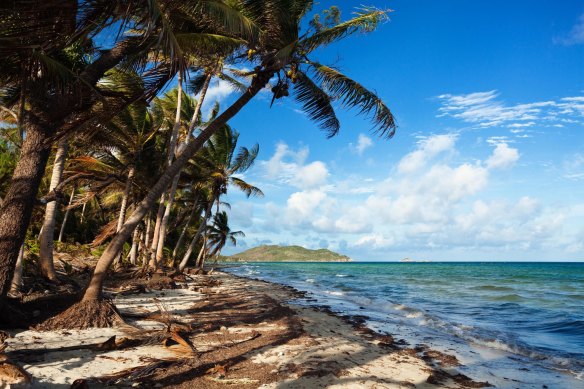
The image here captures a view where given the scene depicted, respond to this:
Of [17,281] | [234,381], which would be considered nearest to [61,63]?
[17,281]

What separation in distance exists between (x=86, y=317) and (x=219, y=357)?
2.78 m

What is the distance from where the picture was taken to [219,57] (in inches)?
372

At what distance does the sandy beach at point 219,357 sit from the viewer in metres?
4.86

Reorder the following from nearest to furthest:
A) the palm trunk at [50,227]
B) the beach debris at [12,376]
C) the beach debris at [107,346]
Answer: the beach debris at [12,376] → the beach debris at [107,346] → the palm trunk at [50,227]

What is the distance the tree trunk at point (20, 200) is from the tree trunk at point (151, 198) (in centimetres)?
154

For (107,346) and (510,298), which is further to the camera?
(510,298)

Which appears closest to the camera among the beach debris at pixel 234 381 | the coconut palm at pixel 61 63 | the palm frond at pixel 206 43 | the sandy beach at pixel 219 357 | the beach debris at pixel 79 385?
the beach debris at pixel 79 385

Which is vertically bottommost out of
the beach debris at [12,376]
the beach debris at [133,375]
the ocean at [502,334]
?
the ocean at [502,334]

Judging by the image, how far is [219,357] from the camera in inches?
235

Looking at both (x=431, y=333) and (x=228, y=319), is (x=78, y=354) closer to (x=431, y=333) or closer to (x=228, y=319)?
(x=228, y=319)

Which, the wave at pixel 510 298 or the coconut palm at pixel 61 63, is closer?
the coconut palm at pixel 61 63

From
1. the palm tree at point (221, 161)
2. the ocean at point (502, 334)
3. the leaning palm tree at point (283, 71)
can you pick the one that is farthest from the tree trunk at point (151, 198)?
the palm tree at point (221, 161)

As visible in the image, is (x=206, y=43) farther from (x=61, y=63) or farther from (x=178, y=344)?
(x=178, y=344)

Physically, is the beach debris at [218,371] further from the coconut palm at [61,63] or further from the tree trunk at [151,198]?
the coconut palm at [61,63]
